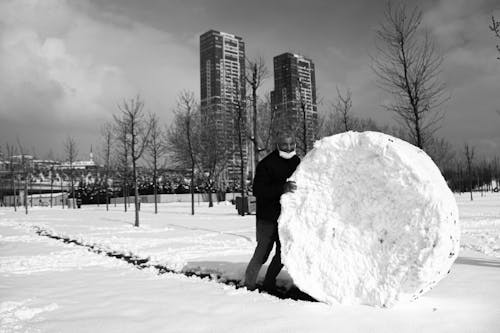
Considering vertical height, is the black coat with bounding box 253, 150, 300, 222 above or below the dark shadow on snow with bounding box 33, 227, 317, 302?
above

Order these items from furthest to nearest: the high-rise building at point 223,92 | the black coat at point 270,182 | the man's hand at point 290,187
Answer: the high-rise building at point 223,92
the black coat at point 270,182
the man's hand at point 290,187

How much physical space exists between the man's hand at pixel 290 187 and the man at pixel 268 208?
0.84 ft

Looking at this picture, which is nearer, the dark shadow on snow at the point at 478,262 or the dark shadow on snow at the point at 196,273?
the dark shadow on snow at the point at 196,273

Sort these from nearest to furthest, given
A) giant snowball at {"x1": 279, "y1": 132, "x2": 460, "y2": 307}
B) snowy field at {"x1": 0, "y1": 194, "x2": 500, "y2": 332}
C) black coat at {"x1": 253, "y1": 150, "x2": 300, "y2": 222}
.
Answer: snowy field at {"x1": 0, "y1": 194, "x2": 500, "y2": 332} < giant snowball at {"x1": 279, "y1": 132, "x2": 460, "y2": 307} < black coat at {"x1": 253, "y1": 150, "x2": 300, "y2": 222}

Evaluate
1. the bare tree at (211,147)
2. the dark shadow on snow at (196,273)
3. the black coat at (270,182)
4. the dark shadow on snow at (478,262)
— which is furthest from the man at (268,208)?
the bare tree at (211,147)

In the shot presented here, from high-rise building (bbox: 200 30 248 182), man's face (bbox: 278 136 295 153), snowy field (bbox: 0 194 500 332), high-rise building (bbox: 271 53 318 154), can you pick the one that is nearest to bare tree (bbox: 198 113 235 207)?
high-rise building (bbox: 200 30 248 182)

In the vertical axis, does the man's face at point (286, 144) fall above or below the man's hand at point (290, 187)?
Result: above

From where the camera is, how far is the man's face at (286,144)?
15.0 ft

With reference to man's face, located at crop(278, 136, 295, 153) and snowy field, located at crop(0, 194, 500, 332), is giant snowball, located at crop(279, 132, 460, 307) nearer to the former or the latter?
snowy field, located at crop(0, 194, 500, 332)

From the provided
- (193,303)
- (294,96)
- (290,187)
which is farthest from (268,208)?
(294,96)

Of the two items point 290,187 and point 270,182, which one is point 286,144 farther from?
point 290,187

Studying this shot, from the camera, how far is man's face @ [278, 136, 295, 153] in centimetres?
456

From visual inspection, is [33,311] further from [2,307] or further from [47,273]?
[47,273]

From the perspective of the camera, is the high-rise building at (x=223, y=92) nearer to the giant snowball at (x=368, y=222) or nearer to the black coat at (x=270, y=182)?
the black coat at (x=270, y=182)
